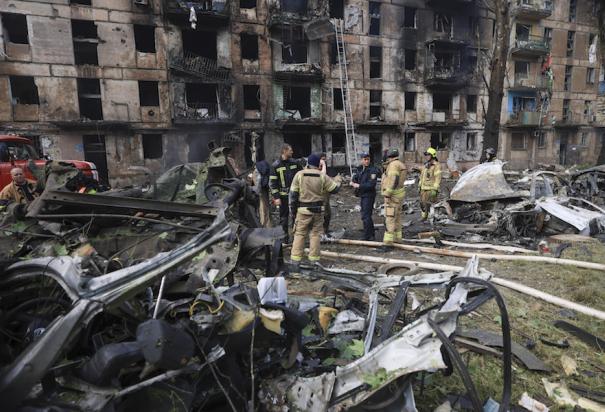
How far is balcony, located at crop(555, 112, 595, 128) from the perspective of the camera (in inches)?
1266

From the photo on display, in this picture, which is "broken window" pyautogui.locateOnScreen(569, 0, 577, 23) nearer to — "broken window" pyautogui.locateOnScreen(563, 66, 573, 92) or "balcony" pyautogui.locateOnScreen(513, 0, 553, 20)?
"balcony" pyautogui.locateOnScreen(513, 0, 553, 20)

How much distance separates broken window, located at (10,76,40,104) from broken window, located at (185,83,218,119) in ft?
25.6

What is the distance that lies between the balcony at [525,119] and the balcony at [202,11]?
2362 cm

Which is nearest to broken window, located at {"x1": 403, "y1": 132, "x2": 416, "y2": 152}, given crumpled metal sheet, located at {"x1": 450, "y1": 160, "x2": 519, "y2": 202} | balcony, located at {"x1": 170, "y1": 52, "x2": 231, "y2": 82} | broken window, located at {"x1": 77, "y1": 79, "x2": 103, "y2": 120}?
balcony, located at {"x1": 170, "y1": 52, "x2": 231, "y2": 82}

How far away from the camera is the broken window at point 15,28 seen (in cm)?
1847

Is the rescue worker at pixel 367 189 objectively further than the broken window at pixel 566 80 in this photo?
No

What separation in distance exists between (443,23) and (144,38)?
21440mm

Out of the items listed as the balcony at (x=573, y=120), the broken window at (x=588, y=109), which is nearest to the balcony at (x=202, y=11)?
the balcony at (x=573, y=120)

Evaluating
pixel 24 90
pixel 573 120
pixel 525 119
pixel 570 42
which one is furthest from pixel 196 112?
pixel 570 42

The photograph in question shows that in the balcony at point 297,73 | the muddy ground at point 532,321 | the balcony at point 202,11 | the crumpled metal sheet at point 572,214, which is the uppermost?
the balcony at point 202,11

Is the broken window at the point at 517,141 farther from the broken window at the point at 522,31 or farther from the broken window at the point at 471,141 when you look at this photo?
the broken window at the point at 522,31

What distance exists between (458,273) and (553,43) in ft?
125

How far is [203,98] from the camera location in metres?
23.7

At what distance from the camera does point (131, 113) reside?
2059 cm
